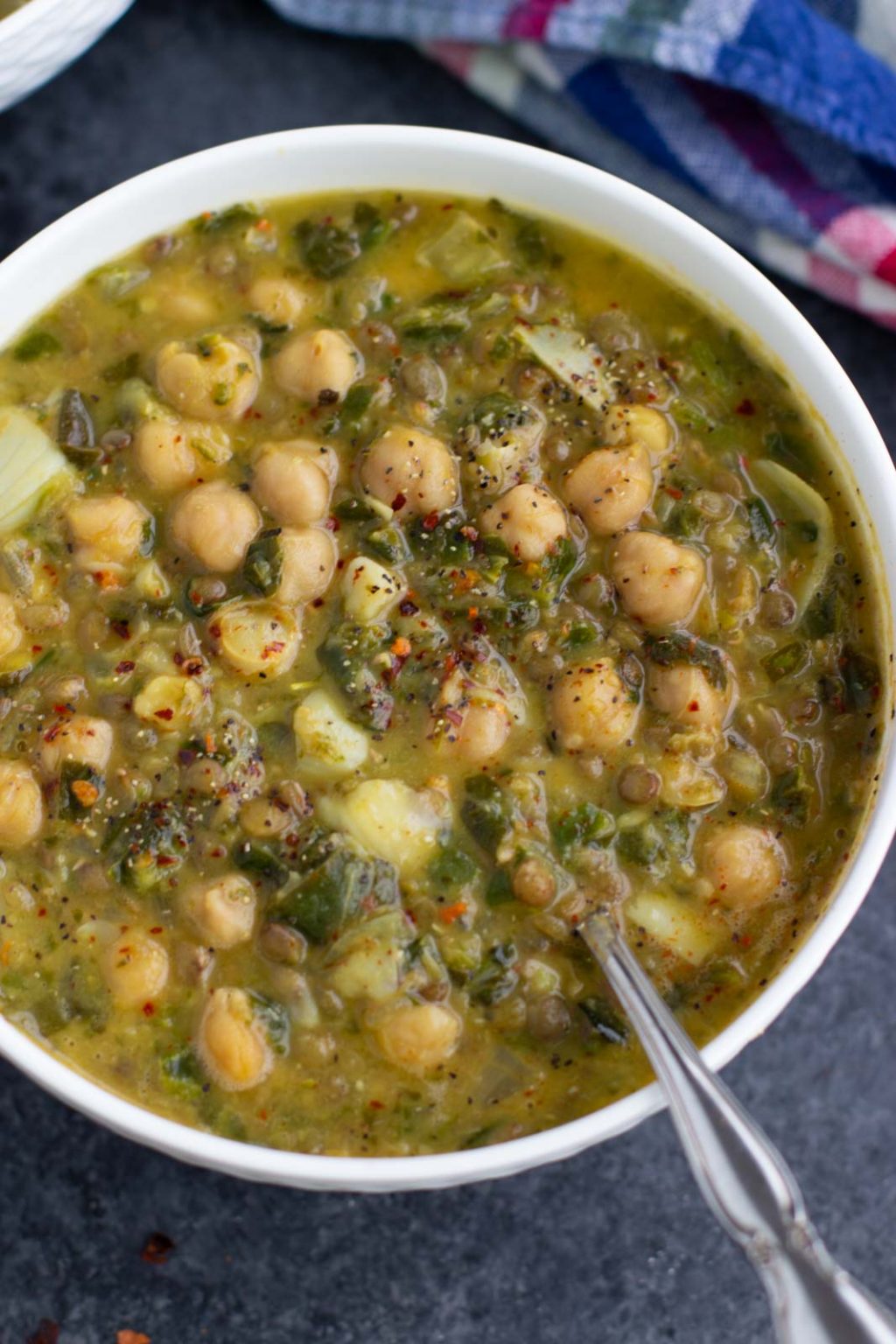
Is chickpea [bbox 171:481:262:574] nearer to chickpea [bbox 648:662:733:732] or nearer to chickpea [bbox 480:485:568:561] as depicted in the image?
chickpea [bbox 480:485:568:561]

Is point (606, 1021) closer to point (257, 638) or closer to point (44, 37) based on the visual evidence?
point (257, 638)

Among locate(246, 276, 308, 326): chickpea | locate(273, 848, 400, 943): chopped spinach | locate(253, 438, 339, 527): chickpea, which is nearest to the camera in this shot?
locate(273, 848, 400, 943): chopped spinach

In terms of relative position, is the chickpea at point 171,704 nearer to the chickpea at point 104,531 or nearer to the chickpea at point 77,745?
the chickpea at point 77,745

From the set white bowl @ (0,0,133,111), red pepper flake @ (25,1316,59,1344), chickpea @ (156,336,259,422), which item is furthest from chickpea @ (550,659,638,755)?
white bowl @ (0,0,133,111)

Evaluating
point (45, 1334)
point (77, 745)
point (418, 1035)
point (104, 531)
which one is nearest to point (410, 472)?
point (104, 531)

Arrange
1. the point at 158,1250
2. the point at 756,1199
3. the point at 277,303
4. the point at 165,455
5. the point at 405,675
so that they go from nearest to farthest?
the point at 756,1199 < the point at 405,675 < the point at 165,455 < the point at 277,303 < the point at 158,1250
